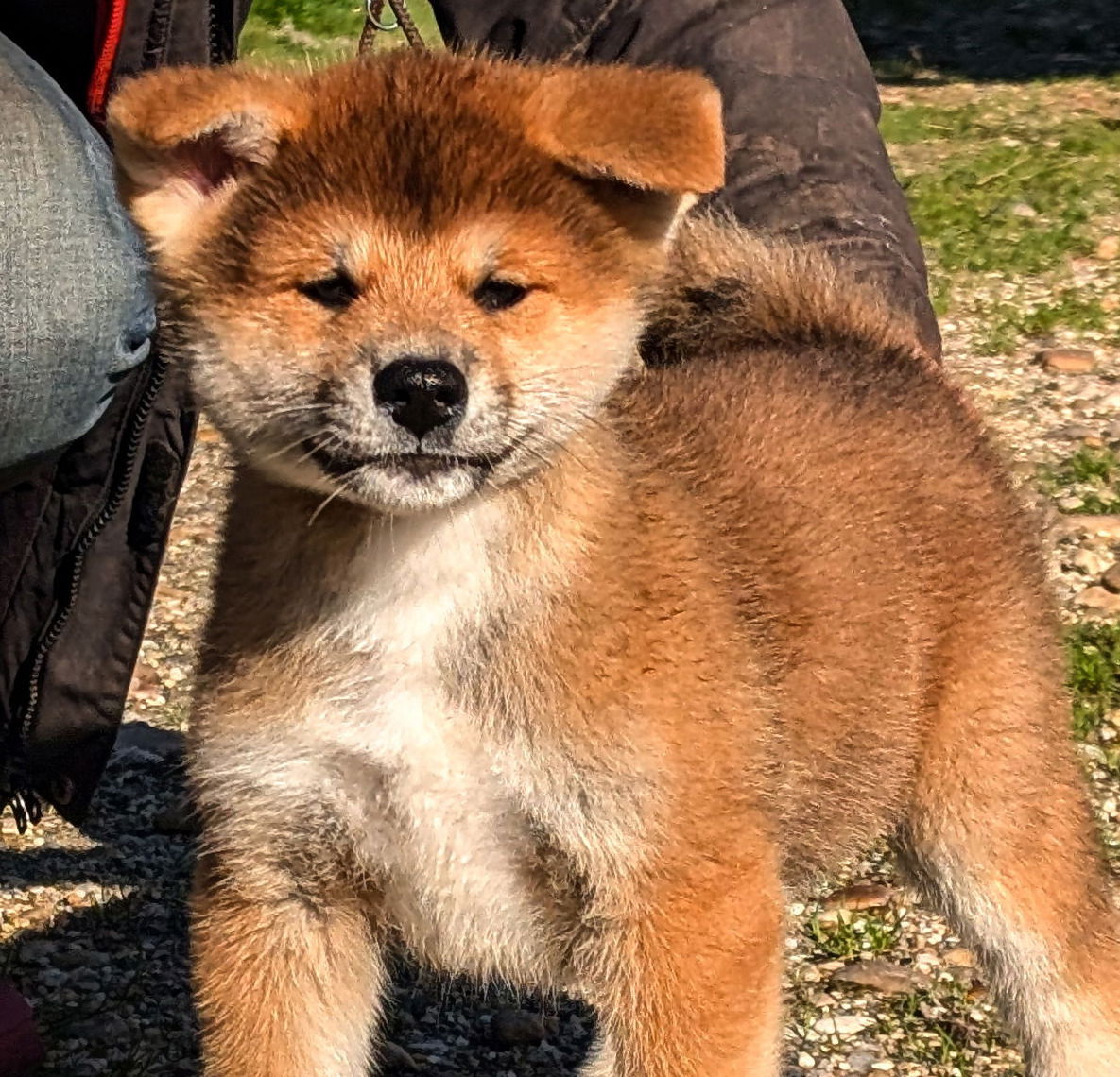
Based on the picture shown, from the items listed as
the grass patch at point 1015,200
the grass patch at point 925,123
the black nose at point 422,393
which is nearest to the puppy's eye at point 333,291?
the black nose at point 422,393

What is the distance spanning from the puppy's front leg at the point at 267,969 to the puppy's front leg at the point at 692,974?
40 centimetres

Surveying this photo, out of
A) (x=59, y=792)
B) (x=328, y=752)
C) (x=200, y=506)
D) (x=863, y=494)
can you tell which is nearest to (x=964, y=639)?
(x=863, y=494)

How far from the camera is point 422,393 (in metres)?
2.41

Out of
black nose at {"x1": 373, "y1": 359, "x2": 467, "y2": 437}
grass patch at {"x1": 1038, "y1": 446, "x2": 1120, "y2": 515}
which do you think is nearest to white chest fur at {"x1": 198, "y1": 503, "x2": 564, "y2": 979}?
black nose at {"x1": 373, "y1": 359, "x2": 467, "y2": 437}

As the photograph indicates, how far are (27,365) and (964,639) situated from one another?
1.60 m

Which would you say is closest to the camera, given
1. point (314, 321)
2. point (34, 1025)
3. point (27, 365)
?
point (314, 321)

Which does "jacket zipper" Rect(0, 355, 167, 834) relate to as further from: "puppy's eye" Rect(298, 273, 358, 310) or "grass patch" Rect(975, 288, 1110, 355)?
"grass patch" Rect(975, 288, 1110, 355)

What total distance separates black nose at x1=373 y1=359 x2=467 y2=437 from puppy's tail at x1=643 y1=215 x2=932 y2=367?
1.17m

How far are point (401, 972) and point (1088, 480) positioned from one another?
2.79 meters

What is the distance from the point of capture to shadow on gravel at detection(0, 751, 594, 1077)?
3.87 metres

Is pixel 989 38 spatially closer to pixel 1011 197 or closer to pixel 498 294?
pixel 1011 197

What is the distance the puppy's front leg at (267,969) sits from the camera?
2.93 metres

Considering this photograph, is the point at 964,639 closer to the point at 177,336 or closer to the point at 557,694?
the point at 557,694

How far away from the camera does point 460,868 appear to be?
9.21 feet
